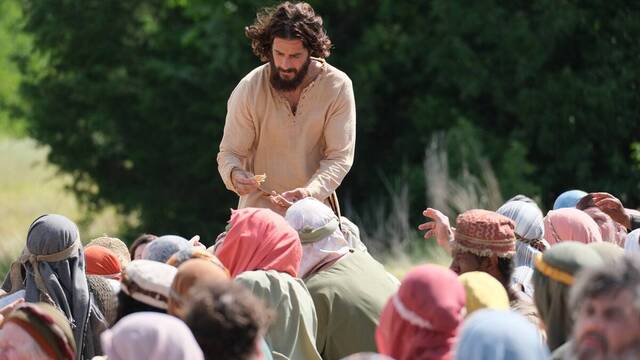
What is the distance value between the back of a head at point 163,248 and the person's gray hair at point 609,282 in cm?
288

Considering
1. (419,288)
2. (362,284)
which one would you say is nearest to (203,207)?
(362,284)

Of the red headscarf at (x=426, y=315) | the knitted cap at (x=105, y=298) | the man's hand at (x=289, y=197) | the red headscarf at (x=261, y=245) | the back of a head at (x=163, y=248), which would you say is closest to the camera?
the red headscarf at (x=426, y=315)

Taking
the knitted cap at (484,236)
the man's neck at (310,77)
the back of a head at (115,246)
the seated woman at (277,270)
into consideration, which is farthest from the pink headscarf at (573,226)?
the back of a head at (115,246)

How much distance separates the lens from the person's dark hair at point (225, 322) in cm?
363

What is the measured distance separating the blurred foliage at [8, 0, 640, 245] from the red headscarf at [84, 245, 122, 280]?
8449 millimetres

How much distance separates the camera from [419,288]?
398cm

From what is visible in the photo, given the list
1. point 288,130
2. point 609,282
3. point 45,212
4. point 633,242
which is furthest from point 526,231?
point 45,212

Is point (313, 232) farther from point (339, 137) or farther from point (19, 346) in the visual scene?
point (19, 346)

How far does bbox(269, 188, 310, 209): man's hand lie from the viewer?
6.19 meters

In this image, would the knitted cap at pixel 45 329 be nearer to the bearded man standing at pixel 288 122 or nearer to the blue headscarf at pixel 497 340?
the blue headscarf at pixel 497 340

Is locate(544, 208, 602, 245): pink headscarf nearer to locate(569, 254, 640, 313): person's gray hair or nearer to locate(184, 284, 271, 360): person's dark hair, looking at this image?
locate(569, 254, 640, 313): person's gray hair

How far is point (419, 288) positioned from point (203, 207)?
41.9 ft

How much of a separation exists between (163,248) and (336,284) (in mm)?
1053

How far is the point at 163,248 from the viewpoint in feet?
20.2
